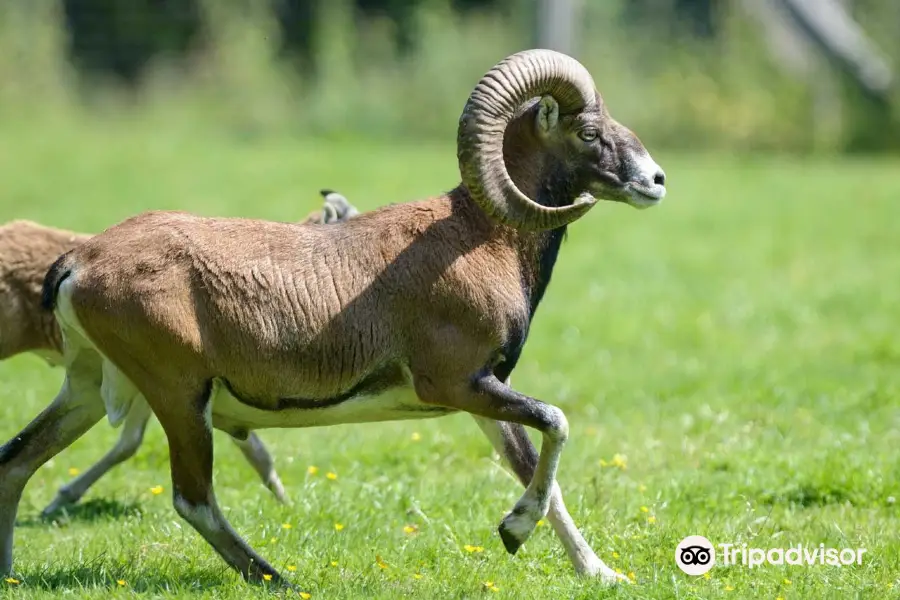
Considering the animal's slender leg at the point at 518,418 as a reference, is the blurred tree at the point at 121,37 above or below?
below

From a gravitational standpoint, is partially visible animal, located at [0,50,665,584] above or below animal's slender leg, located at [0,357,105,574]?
above

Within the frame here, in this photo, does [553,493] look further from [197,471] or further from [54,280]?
[54,280]

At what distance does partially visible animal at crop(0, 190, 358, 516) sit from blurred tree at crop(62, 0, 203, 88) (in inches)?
766

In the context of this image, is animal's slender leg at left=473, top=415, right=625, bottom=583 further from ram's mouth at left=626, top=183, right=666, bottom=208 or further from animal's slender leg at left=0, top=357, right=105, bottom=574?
animal's slender leg at left=0, top=357, right=105, bottom=574

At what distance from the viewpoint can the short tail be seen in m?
6.84

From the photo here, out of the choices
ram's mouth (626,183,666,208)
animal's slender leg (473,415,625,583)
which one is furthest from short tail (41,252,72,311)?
ram's mouth (626,183,666,208)

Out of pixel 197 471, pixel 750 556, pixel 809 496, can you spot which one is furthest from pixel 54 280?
pixel 809 496

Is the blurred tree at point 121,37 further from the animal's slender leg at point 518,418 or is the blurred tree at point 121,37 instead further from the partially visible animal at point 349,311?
the animal's slender leg at point 518,418

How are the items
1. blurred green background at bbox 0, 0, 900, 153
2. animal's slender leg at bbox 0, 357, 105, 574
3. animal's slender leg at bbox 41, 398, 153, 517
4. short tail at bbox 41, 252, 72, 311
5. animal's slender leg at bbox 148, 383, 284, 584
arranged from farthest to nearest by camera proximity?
1. blurred green background at bbox 0, 0, 900, 153
2. animal's slender leg at bbox 41, 398, 153, 517
3. animal's slender leg at bbox 0, 357, 105, 574
4. short tail at bbox 41, 252, 72, 311
5. animal's slender leg at bbox 148, 383, 284, 584

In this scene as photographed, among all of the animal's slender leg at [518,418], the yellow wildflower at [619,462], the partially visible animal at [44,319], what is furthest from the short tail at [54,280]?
the yellow wildflower at [619,462]

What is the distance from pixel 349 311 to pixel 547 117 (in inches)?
57.4

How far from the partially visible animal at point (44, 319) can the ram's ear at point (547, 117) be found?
1947 mm

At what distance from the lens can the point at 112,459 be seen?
29.7 ft

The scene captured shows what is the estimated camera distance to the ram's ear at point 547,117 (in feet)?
23.8
